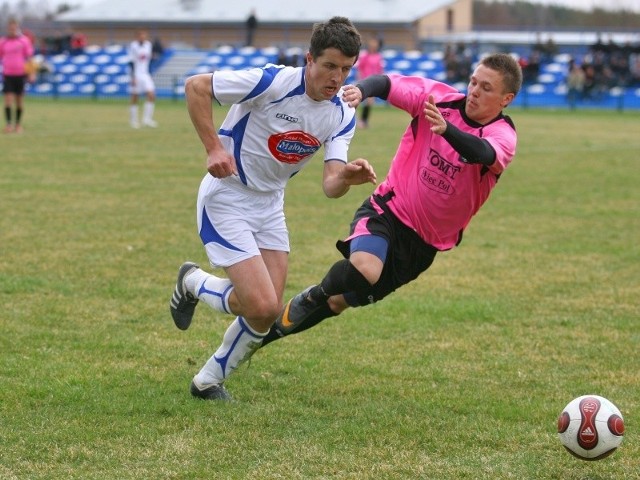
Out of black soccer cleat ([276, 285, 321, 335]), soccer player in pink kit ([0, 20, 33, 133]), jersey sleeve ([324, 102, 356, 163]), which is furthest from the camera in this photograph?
soccer player in pink kit ([0, 20, 33, 133])

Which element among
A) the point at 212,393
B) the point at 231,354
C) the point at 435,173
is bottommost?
the point at 212,393

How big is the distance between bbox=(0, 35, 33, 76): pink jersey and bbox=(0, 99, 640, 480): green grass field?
8917mm

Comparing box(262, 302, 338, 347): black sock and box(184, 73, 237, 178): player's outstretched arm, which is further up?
box(184, 73, 237, 178): player's outstretched arm

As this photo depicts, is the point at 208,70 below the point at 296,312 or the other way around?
below

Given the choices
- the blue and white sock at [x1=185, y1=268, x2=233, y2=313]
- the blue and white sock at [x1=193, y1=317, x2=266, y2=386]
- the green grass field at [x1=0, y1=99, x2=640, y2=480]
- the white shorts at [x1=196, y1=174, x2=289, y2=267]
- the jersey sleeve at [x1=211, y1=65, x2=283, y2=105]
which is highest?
the jersey sleeve at [x1=211, y1=65, x2=283, y2=105]

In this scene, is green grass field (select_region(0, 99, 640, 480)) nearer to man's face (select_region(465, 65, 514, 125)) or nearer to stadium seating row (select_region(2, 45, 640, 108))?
man's face (select_region(465, 65, 514, 125))

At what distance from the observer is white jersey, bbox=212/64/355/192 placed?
499 centimetres

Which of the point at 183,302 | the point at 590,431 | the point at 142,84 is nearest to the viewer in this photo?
the point at 590,431

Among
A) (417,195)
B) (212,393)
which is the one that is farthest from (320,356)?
(417,195)

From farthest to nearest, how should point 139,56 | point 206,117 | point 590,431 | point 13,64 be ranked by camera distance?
point 139,56, point 13,64, point 206,117, point 590,431

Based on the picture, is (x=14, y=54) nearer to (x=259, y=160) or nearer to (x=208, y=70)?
(x=259, y=160)

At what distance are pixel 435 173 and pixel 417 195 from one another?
0.51 feet

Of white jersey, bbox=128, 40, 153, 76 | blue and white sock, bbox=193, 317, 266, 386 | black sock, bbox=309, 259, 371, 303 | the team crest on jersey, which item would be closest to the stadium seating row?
white jersey, bbox=128, 40, 153, 76

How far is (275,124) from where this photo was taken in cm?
509
